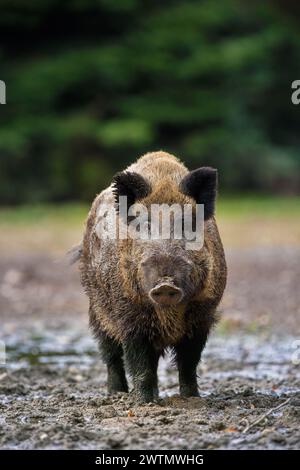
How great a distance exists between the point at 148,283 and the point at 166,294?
245 mm

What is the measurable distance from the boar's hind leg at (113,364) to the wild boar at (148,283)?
1.84ft

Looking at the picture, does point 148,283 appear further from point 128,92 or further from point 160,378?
point 128,92

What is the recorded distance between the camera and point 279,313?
38.5ft

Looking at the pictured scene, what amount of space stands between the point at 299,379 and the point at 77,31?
2048 cm

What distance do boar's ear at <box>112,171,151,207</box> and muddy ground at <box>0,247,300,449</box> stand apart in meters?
1.29

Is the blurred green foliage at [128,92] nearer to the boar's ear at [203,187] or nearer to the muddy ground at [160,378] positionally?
the muddy ground at [160,378]

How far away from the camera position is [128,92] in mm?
27406

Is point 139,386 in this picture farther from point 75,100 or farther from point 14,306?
point 75,100

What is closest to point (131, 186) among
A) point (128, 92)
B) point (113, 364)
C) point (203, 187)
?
point (203, 187)

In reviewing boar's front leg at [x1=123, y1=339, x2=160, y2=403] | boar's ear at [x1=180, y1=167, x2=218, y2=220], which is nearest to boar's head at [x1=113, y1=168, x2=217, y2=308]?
boar's ear at [x1=180, y1=167, x2=218, y2=220]

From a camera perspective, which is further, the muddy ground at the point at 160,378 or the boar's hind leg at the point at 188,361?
the boar's hind leg at the point at 188,361

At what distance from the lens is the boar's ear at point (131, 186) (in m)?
6.50

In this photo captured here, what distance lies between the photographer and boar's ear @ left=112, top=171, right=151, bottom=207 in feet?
21.3

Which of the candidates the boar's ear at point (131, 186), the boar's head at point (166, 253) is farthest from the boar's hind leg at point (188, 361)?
the boar's ear at point (131, 186)
